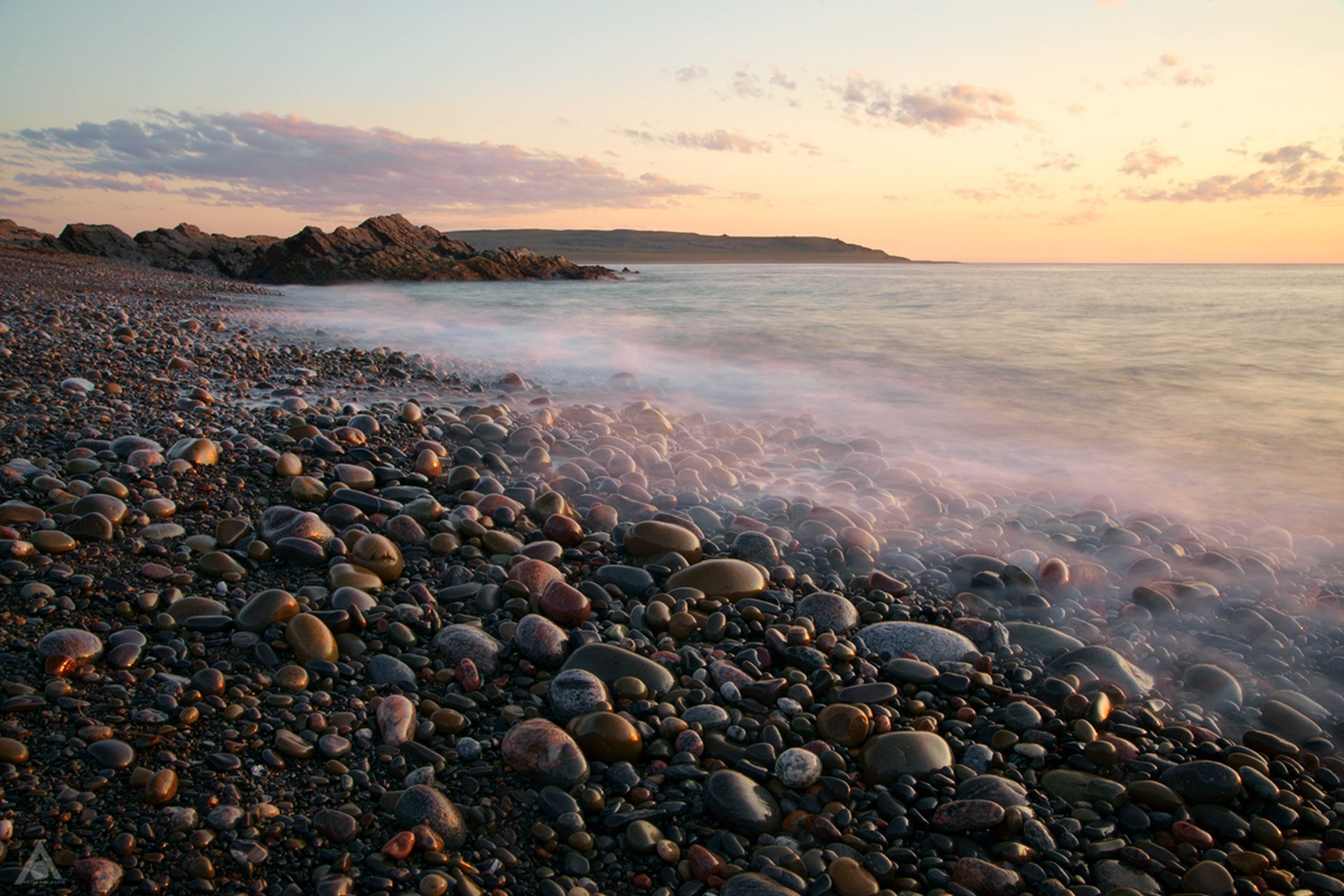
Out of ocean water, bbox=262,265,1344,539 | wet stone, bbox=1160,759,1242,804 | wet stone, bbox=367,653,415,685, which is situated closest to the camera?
wet stone, bbox=1160,759,1242,804

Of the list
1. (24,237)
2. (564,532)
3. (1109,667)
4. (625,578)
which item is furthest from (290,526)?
(24,237)

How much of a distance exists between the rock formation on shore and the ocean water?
985cm

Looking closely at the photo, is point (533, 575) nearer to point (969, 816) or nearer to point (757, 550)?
point (757, 550)

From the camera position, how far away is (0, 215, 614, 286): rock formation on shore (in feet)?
104

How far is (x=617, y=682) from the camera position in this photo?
251cm

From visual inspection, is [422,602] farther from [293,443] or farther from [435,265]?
[435,265]

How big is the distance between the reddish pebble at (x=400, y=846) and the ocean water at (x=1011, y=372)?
15.9 feet

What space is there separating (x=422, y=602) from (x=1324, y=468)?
24.0ft

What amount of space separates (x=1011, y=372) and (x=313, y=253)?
30.0 metres

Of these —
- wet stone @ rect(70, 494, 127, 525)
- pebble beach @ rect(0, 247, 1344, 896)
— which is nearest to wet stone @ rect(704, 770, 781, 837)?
pebble beach @ rect(0, 247, 1344, 896)

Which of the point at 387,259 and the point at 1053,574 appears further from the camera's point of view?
the point at 387,259

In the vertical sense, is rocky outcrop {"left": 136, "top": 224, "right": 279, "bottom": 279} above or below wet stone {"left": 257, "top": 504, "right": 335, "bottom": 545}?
above

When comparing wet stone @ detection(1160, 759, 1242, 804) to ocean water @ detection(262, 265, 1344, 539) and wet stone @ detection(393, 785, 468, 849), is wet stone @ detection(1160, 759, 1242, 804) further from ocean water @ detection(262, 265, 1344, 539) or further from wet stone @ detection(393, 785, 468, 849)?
ocean water @ detection(262, 265, 1344, 539)

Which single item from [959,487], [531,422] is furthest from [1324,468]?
[531,422]
